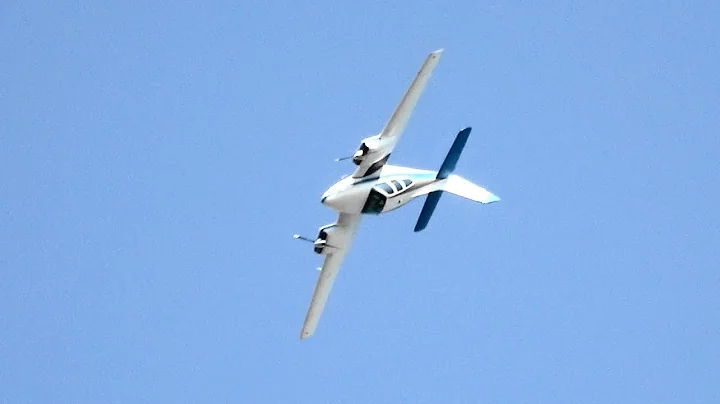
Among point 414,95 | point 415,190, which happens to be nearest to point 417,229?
point 415,190

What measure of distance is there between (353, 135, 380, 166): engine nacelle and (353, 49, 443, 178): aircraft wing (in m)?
0.16

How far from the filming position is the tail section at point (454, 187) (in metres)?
79.3

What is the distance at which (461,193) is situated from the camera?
79.8m

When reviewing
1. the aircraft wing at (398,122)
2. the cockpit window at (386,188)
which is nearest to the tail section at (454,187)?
the cockpit window at (386,188)

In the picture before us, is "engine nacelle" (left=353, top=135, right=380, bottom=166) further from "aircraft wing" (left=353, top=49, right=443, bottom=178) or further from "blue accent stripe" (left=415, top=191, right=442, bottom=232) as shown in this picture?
"blue accent stripe" (left=415, top=191, right=442, bottom=232)

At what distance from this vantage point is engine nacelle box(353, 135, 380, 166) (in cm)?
7688

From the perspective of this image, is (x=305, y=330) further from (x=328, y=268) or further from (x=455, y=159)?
(x=455, y=159)

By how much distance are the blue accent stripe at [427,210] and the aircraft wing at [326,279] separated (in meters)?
3.47

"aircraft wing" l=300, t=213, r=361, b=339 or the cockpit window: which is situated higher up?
the cockpit window

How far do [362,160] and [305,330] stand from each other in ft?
37.3

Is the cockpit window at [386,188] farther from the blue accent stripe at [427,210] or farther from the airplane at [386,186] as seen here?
the blue accent stripe at [427,210]

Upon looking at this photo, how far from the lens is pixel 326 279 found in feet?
274

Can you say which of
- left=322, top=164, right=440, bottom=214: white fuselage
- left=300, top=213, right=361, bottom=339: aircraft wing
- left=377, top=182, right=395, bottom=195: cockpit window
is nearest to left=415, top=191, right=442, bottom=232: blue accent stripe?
left=322, top=164, right=440, bottom=214: white fuselage

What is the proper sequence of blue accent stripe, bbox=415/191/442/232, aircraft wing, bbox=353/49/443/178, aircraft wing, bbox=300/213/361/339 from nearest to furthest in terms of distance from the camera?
aircraft wing, bbox=353/49/443/178 < blue accent stripe, bbox=415/191/442/232 < aircraft wing, bbox=300/213/361/339
